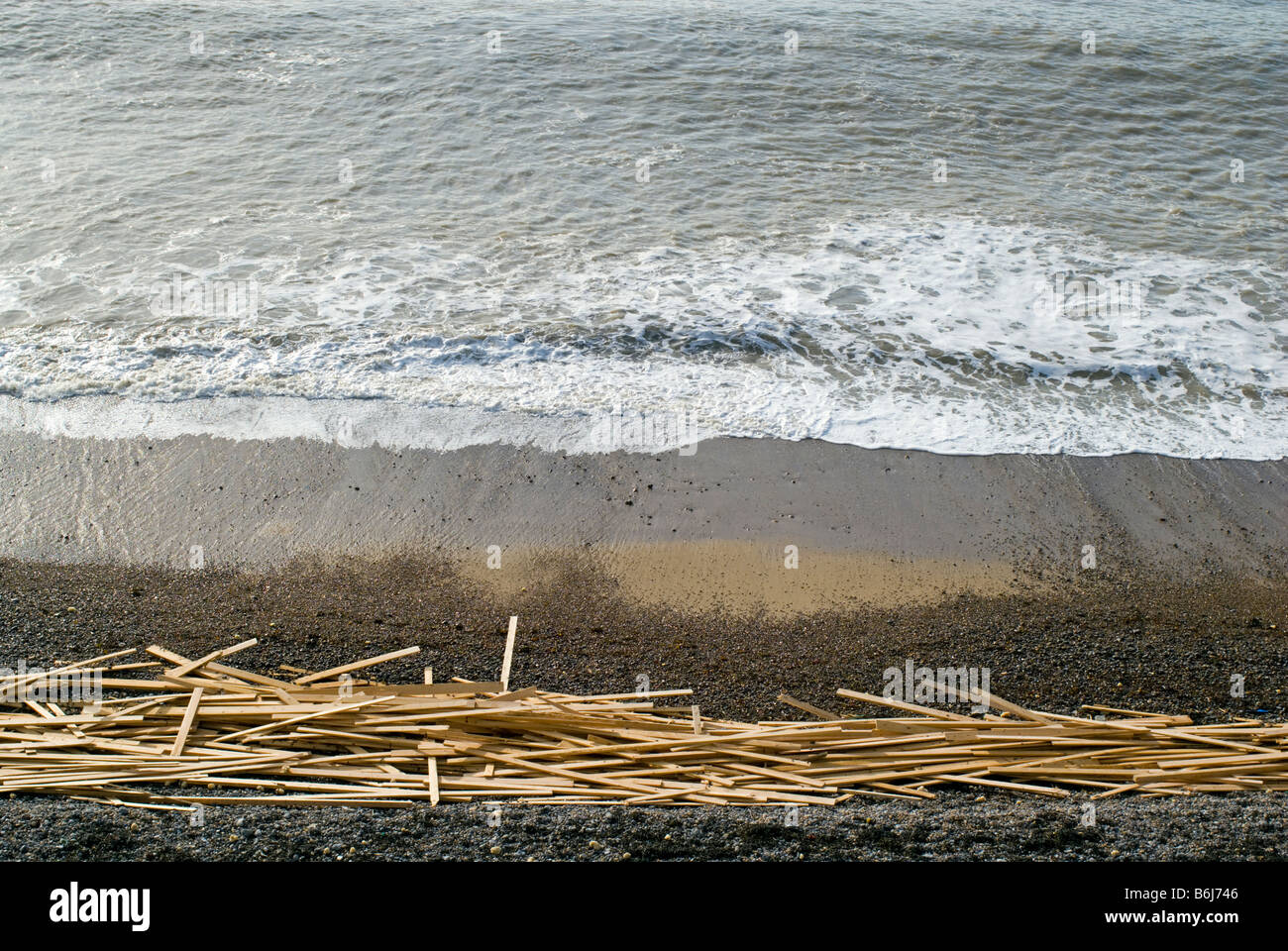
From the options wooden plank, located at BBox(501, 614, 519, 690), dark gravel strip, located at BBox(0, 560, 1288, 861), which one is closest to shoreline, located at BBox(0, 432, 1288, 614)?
dark gravel strip, located at BBox(0, 560, 1288, 861)

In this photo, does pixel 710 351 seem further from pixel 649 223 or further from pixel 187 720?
pixel 187 720

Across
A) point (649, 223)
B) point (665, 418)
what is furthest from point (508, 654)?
point (649, 223)

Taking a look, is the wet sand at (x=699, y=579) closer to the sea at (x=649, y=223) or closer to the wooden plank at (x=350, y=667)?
the wooden plank at (x=350, y=667)

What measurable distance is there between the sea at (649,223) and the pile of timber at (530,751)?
3.12 metres

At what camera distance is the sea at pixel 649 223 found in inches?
326

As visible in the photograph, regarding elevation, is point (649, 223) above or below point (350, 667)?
above

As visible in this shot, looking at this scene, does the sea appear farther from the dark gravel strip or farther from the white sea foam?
the dark gravel strip

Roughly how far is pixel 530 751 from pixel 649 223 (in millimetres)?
8549

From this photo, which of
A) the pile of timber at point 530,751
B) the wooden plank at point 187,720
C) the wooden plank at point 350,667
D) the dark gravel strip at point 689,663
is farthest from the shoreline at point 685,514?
the wooden plank at point 187,720

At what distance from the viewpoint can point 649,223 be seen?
11.9m

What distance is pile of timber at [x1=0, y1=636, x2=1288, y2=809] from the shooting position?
4.39 m

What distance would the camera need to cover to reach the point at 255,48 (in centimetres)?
1723

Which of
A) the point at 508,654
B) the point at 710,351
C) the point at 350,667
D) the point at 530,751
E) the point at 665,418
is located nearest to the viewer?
the point at 530,751
